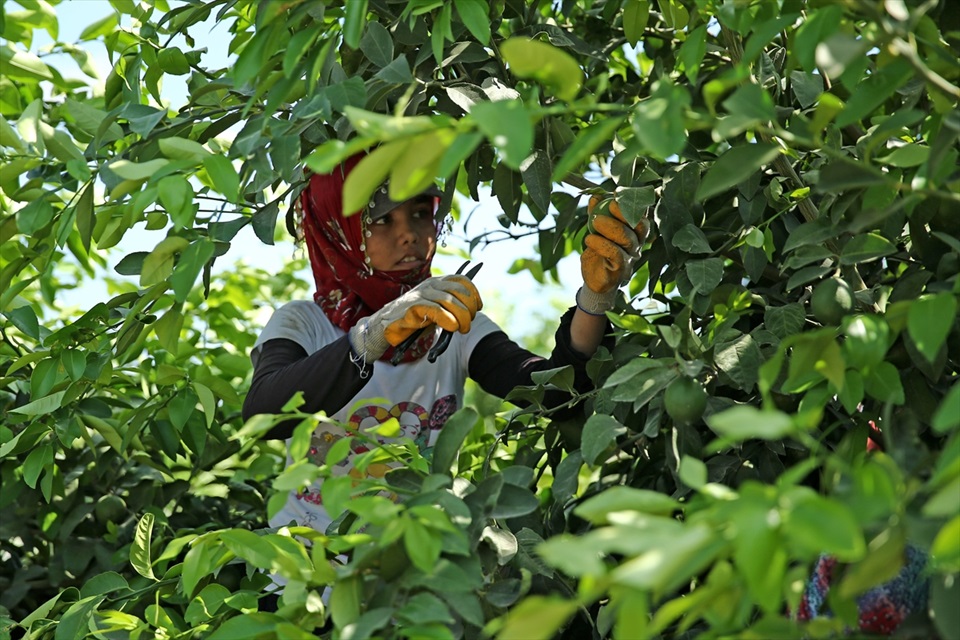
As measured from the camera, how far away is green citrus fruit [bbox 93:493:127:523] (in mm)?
2224

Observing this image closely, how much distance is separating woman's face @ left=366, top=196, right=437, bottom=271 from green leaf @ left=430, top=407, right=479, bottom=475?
0.77 m

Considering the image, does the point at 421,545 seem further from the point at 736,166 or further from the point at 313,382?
the point at 313,382

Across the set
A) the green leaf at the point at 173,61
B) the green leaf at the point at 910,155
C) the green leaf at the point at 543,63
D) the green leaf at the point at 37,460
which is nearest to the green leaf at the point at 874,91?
the green leaf at the point at 910,155

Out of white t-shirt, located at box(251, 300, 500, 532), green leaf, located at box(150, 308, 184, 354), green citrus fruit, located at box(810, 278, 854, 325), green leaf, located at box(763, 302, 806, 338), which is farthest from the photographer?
white t-shirt, located at box(251, 300, 500, 532)

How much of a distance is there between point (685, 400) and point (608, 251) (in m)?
0.39

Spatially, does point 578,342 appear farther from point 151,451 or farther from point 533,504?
point 151,451

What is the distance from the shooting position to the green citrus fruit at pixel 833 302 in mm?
1240

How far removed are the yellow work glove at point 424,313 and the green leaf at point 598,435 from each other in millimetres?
347

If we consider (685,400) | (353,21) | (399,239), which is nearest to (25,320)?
(399,239)

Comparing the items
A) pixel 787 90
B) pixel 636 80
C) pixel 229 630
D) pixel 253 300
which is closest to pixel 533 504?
pixel 229 630

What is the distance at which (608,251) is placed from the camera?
1545mm

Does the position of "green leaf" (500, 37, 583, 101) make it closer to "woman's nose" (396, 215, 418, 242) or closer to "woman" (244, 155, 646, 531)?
"woman" (244, 155, 646, 531)

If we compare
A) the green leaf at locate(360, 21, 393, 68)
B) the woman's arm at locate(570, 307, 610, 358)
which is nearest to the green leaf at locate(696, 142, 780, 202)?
the green leaf at locate(360, 21, 393, 68)

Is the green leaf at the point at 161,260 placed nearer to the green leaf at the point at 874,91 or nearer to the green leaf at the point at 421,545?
the green leaf at the point at 421,545
